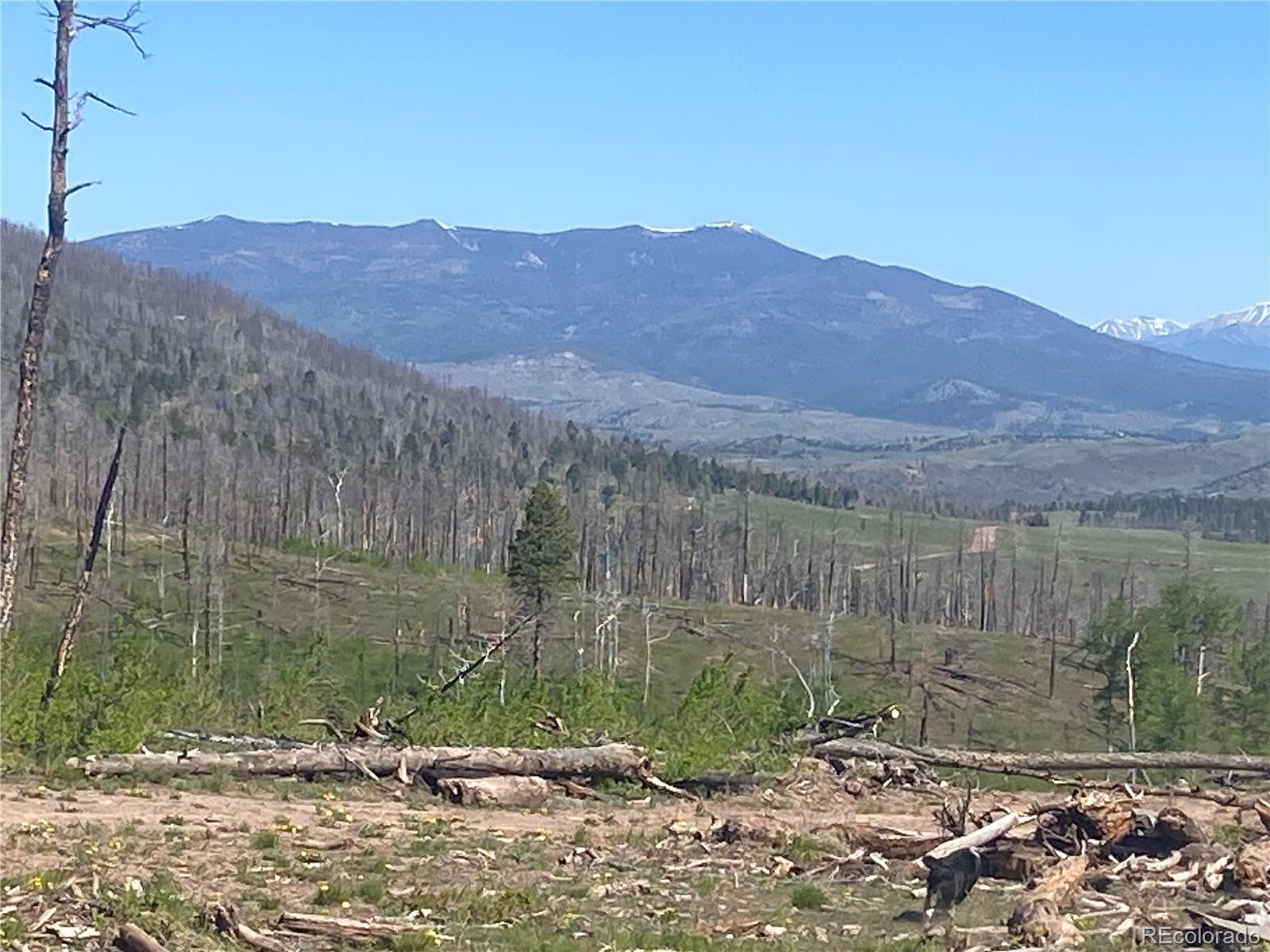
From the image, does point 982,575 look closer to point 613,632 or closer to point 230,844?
point 613,632

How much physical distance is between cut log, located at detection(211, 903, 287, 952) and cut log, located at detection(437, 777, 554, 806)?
8.86m

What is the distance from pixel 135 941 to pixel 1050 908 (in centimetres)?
775

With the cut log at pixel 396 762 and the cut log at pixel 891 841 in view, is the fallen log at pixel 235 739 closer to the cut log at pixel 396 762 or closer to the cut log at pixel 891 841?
the cut log at pixel 396 762

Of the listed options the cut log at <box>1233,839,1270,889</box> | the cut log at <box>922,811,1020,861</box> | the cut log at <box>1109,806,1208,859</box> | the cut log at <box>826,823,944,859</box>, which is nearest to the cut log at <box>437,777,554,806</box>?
the cut log at <box>826,823,944,859</box>

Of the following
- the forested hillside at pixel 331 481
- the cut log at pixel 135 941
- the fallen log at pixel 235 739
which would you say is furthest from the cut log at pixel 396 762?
the forested hillside at pixel 331 481

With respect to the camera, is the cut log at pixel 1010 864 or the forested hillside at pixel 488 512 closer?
the cut log at pixel 1010 864

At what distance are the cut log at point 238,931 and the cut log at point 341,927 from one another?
351 mm

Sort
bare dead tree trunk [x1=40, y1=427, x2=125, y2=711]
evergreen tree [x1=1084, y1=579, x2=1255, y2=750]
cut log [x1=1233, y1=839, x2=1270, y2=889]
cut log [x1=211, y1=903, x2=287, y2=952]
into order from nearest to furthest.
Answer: cut log [x1=211, y1=903, x2=287, y2=952], cut log [x1=1233, y1=839, x2=1270, y2=889], bare dead tree trunk [x1=40, y1=427, x2=125, y2=711], evergreen tree [x1=1084, y1=579, x2=1255, y2=750]

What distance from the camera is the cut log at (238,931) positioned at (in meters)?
11.4

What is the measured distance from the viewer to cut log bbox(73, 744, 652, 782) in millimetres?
21125

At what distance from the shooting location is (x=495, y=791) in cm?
2086

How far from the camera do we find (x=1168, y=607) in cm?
6944

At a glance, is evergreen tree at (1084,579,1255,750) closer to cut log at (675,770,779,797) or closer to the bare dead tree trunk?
cut log at (675,770,779,797)

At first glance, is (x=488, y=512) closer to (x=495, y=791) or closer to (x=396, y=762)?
(x=396, y=762)
